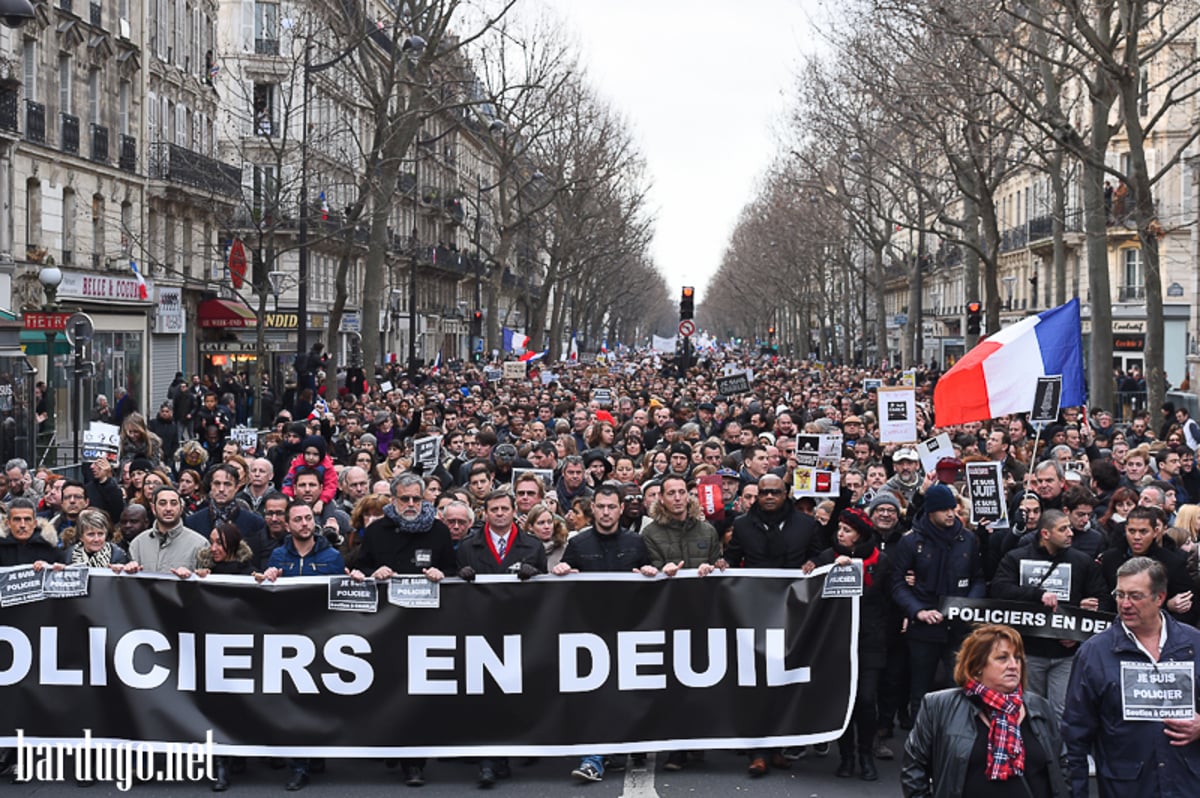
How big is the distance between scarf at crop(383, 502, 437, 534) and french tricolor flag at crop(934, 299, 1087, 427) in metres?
6.67

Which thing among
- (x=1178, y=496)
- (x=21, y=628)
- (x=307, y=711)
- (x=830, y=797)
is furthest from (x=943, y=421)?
(x=21, y=628)

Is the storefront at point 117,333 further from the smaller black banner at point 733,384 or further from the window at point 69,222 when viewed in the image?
the smaller black banner at point 733,384

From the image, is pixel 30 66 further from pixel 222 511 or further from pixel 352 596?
pixel 352 596

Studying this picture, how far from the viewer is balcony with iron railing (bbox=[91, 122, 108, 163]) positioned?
36.8 m

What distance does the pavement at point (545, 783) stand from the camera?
854 cm

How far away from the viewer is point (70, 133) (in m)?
35.2

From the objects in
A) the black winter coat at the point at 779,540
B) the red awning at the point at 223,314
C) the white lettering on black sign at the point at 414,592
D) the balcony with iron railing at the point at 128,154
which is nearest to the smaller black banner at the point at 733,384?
the balcony with iron railing at the point at 128,154

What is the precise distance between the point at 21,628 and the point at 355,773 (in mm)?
1938

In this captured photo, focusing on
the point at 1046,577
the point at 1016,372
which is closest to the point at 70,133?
the point at 1016,372

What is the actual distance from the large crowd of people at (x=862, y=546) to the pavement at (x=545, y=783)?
113 mm

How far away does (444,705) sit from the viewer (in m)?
8.79

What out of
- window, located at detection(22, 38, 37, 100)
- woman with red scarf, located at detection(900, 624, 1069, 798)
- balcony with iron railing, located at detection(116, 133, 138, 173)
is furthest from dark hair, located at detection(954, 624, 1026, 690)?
balcony with iron railing, located at detection(116, 133, 138, 173)

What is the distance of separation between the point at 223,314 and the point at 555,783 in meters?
39.1

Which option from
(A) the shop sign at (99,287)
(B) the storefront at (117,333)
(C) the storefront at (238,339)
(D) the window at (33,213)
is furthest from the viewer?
(C) the storefront at (238,339)
